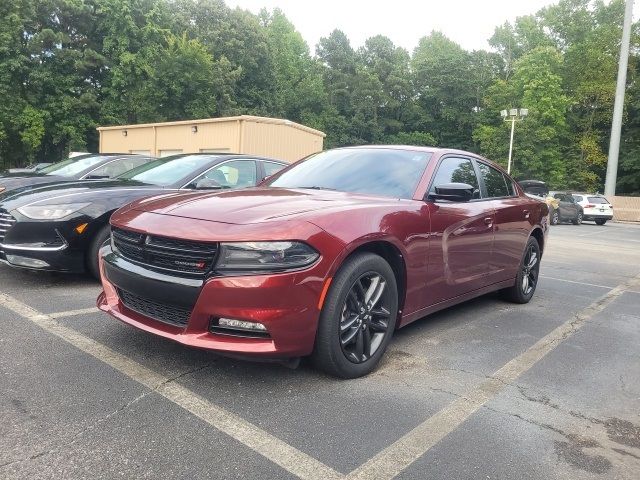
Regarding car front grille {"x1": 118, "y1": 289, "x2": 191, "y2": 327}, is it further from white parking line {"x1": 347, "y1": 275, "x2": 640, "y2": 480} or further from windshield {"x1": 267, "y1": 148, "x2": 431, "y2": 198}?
windshield {"x1": 267, "y1": 148, "x2": 431, "y2": 198}

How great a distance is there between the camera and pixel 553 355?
400 centimetres

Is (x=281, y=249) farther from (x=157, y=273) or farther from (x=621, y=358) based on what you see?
(x=621, y=358)

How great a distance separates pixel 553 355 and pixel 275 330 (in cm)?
239

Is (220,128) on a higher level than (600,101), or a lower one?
lower

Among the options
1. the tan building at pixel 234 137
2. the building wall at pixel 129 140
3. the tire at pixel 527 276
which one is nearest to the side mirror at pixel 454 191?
the tire at pixel 527 276

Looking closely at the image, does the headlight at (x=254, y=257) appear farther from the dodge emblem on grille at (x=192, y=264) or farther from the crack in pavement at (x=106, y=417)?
the crack in pavement at (x=106, y=417)

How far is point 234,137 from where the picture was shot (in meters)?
16.0

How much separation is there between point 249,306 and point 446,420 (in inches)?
48.3

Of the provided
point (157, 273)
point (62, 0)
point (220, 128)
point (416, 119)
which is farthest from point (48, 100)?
point (416, 119)

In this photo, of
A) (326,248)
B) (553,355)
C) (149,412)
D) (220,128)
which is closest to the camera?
→ (149,412)

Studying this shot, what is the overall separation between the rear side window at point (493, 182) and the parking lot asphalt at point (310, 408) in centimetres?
139

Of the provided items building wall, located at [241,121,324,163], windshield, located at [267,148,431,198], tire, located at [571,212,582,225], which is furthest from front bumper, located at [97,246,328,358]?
tire, located at [571,212,582,225]

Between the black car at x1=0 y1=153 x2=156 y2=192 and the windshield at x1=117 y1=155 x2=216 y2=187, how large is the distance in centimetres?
185

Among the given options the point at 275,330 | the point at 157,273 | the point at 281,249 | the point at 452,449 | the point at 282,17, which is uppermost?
the point at 282,17
